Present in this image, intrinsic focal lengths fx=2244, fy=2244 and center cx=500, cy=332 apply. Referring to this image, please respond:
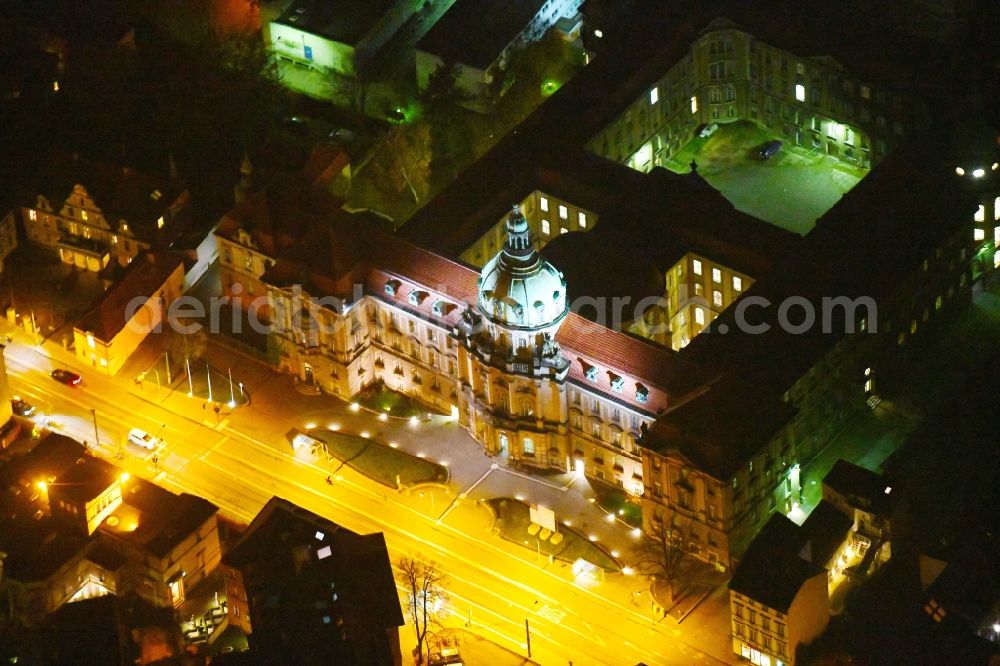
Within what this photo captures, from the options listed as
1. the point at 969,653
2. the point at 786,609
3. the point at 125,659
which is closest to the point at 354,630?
the point at 125,659

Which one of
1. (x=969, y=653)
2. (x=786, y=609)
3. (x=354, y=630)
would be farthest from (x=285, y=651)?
(x=969, y=653)

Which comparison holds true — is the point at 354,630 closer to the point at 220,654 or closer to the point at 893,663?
the point at 220,654

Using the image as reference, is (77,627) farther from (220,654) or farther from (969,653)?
(969,653)

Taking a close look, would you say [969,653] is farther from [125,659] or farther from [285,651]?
[125,659]

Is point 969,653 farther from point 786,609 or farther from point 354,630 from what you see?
point 354,630

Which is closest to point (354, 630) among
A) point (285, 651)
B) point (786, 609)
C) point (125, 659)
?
point (285, 651)

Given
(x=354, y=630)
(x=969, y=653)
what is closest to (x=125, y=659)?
(x=354, y=630)
